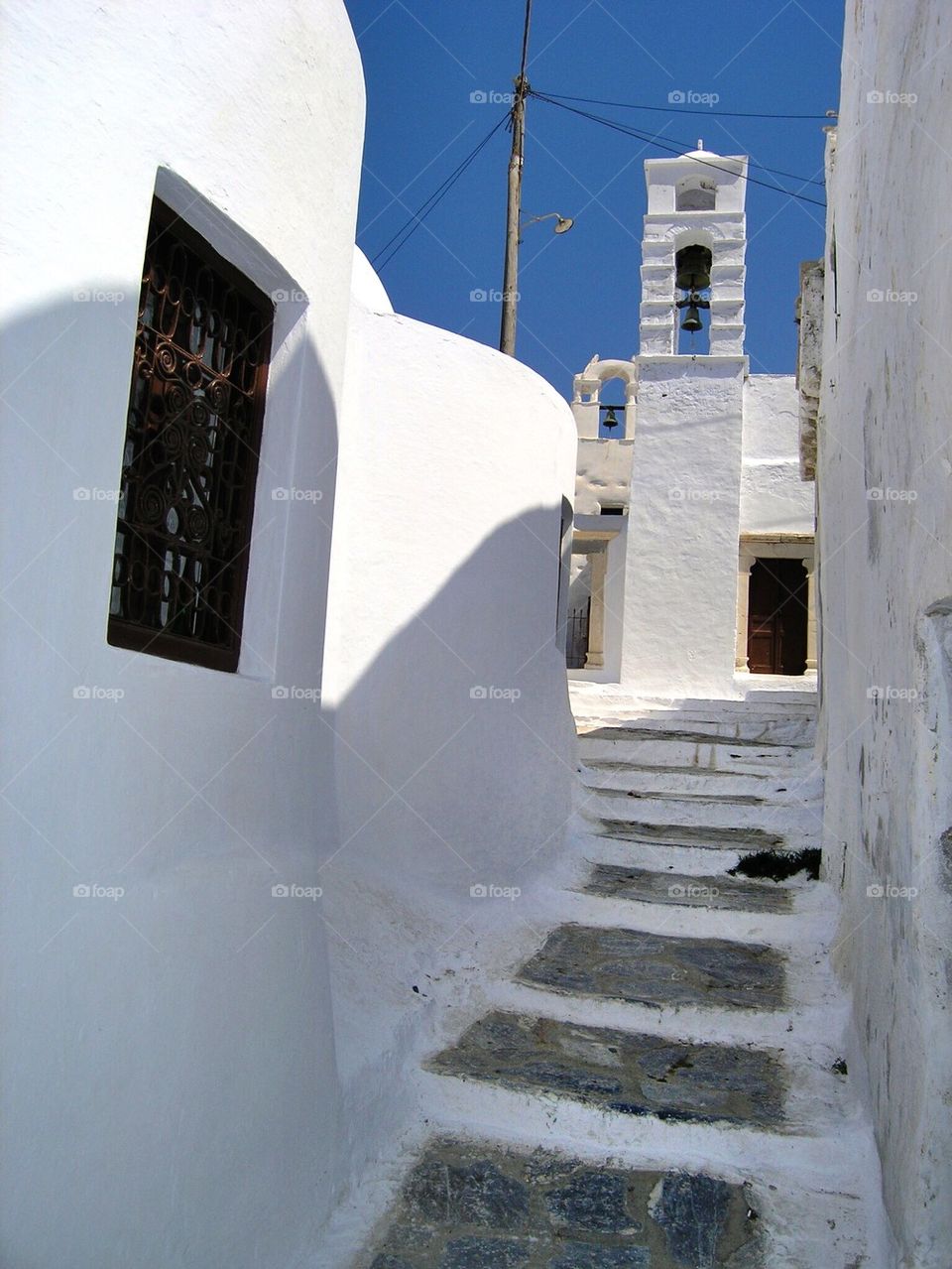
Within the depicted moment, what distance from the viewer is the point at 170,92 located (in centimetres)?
268

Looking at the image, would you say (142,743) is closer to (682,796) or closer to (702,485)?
(682,796)

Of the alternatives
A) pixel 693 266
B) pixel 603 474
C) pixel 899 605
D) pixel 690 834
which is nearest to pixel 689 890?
pixel 690 834

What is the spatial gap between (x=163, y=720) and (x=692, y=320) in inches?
418

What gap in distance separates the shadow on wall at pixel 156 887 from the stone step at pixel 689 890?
1.73 metres

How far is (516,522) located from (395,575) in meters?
0.91

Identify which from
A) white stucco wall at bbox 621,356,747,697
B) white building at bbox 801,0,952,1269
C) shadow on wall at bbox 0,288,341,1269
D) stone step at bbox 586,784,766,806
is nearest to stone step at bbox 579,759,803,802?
stone step at bbox 586,784,766,806

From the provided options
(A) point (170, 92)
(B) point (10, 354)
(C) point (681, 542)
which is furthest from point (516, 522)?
(C) point (681, 542)

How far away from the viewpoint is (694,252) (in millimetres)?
12258

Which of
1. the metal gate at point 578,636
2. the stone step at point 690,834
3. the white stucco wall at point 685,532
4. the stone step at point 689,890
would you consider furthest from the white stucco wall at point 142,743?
the metal gate at point 578,636

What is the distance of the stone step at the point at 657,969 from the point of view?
4.57 meters

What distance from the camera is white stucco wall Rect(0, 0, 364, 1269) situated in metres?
2.21

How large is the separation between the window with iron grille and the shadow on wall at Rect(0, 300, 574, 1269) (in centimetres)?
10

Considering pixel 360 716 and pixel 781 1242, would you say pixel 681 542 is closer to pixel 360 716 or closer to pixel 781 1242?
pixel 360 716

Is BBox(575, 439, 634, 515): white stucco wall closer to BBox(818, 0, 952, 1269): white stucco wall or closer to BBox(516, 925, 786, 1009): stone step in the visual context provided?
BBox(818, 0, 952, 1269): white stucco wall
